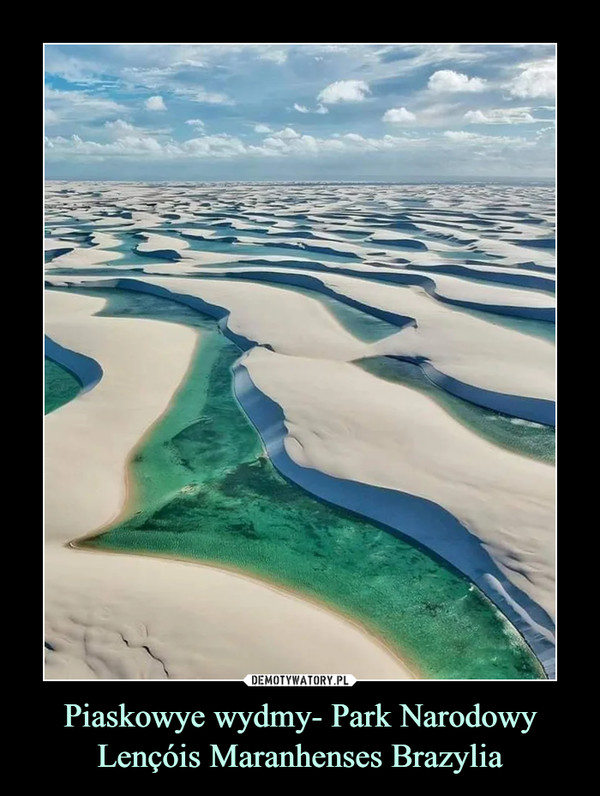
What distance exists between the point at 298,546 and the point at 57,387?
10.1 ft

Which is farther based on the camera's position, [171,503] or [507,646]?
[171,503]

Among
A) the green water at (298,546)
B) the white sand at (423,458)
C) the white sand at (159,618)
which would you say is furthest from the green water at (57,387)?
the white sand at (423,458)

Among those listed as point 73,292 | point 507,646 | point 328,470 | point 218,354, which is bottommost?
point 507,646

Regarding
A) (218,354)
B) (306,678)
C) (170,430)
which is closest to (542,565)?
(306,678)

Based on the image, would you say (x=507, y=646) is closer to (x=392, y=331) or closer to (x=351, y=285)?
(x=392, y=331)

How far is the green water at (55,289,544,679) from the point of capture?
2971 millimetres

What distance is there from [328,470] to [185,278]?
20.3ft

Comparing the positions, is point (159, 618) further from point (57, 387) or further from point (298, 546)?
point (57, 387)

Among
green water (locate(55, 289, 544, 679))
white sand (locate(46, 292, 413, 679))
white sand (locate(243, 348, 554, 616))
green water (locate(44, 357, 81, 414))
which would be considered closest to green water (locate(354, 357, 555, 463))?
white sand (locate(243, 348, 554, 616))

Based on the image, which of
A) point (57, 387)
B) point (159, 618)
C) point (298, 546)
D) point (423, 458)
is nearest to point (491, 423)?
point (423, 458)

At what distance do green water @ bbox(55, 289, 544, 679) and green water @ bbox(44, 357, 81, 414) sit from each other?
1.07m

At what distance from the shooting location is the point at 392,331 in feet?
23.3

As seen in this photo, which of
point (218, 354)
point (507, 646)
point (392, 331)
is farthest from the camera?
point (392, 331)

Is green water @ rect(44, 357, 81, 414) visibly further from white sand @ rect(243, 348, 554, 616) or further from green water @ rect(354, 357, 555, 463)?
green water @ rect(354, 357, 555, 463)
